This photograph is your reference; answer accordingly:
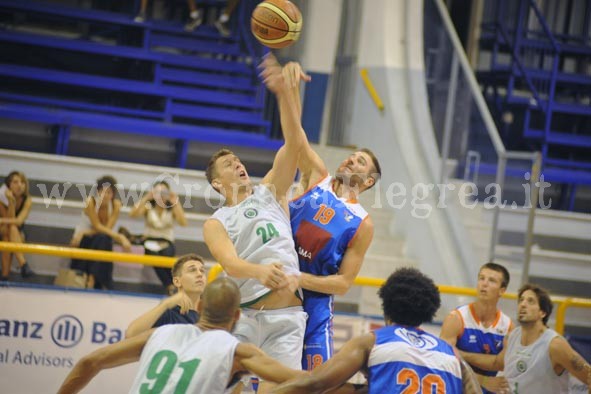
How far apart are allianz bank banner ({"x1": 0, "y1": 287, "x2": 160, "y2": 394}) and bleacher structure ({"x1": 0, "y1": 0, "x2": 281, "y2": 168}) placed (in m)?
4.16

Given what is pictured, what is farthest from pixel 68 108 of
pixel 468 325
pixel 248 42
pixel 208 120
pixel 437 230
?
pixel 468 325

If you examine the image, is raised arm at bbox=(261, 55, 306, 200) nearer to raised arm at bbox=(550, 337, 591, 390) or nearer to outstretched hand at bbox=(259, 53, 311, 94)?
outstretched hand at bbox=(259, 53, 311, 94)

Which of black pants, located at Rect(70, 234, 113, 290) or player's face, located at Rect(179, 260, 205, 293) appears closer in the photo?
player's face, located at Rect(179, 260, 205, 293)

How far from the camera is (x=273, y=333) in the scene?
480 centimetres

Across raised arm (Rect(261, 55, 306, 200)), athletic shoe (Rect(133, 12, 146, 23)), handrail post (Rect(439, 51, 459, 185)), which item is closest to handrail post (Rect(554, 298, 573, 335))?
handrail post (Rect(439, 51, 459, 185))

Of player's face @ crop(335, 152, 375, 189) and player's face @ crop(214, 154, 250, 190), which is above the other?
player's face @ crop(335, 152, 375, 189)

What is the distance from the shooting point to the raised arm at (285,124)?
459cm

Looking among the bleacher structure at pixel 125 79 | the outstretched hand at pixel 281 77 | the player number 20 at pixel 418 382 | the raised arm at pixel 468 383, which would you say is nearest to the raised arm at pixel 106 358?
the player number 20 at pixel 418 382

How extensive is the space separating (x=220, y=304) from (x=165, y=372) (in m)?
0.34

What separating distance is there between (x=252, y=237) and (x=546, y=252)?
626cm

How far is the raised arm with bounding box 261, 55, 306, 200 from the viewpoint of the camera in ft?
15.1

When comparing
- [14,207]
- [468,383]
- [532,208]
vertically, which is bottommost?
[14,207]

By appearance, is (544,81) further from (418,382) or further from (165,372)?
(165,372)

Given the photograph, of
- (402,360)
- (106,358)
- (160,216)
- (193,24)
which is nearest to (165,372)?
(106,358)
